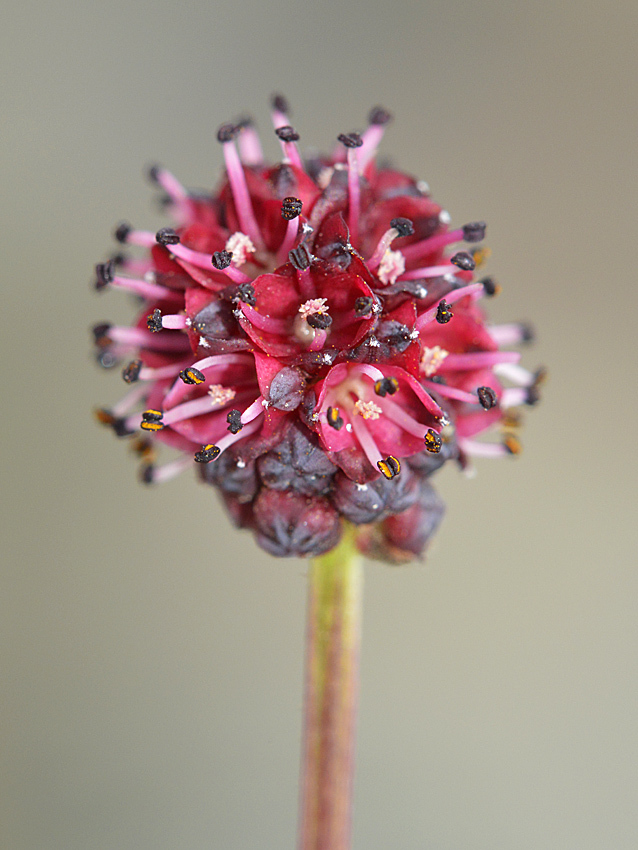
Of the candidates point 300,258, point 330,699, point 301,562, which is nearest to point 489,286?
point 300,258

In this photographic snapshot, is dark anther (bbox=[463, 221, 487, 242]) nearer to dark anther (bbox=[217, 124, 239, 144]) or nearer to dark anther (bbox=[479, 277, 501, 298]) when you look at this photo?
dark anther (bbox=[479, 277, 501, 298])

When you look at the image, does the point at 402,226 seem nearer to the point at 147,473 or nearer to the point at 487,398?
the point at 487,398

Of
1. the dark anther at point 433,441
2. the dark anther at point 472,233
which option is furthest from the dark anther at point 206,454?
the dark anther at point 472,233

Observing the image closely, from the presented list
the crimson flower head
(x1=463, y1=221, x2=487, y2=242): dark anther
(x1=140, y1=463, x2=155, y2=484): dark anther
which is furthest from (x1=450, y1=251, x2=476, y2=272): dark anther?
(x1=140, y1=463, x2=155, y2=484): dark anther

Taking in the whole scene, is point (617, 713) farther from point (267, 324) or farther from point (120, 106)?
point (120, 106)

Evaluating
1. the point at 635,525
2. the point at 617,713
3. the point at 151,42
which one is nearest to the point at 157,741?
the point at 617,713

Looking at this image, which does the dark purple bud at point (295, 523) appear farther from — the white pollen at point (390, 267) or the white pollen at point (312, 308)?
the white pollen at point (390, 267)
